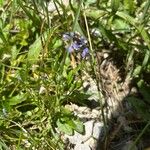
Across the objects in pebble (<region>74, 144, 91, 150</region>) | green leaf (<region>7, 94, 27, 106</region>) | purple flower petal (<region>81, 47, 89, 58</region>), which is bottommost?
pebble (<region>74, 144, 91, 150</region>)

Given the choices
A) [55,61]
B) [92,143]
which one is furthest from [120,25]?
[92,143]

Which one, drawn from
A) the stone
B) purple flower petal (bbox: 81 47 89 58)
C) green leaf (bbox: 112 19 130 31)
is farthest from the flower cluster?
the stone

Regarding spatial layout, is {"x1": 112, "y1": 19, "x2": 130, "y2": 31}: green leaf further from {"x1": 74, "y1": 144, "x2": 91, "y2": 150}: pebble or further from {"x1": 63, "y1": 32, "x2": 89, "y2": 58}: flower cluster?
{"x1": 74, "y1": 144, "x2": 91, "y2": 150}: pebble

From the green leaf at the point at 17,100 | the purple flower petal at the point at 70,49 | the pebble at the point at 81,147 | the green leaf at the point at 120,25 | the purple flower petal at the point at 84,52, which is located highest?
the green leaf at the point at 120,25

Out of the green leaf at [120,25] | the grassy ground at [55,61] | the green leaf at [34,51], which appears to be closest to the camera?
the grassy ground at [55,61]

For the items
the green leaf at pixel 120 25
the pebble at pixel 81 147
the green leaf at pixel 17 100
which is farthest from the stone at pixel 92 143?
the green leaf at pixel 120 25

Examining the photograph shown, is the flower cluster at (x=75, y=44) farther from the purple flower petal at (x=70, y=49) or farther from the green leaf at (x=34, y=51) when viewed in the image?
the green leaf at (x=34, y=51)

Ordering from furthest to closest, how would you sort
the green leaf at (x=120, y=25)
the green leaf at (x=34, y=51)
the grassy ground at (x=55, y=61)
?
the green leaf at (x=120, y=25) → the green leaf at (x=34, y=51) → the grassy ground at (x=55, y=61)

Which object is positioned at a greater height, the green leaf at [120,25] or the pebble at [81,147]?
the green leaf at [120,25]
